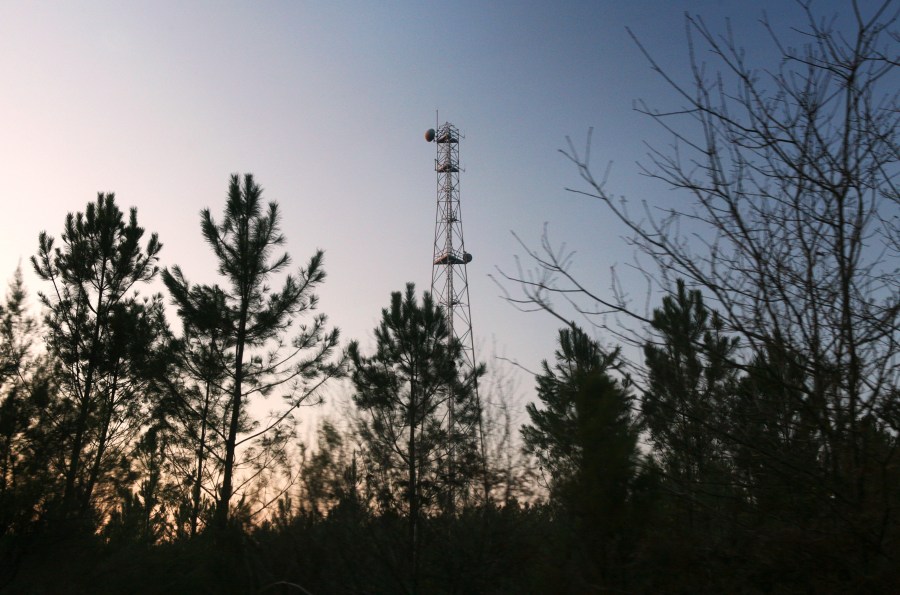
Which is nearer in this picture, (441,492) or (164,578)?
(441,492)

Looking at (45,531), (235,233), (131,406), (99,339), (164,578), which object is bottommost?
(164,578)

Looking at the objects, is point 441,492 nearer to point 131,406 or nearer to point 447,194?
point 131,406

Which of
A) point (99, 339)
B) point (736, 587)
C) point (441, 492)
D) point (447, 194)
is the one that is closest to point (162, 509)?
point (99, 339)

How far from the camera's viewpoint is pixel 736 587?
5453mm

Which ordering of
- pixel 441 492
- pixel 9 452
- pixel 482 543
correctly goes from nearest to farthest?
1. pixel 482 543
2. pixel 441 492
3. pixel 9 452

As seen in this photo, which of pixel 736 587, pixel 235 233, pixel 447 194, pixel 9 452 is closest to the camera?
pixel 736 587

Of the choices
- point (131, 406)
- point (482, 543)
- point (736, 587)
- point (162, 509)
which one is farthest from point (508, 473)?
point (162, 509)

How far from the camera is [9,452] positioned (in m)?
10.4

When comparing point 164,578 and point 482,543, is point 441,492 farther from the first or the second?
point 164,578

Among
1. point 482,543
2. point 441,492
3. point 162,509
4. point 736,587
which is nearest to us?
point 736,587

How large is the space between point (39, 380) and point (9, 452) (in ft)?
8.29

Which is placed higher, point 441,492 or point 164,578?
point 441,492

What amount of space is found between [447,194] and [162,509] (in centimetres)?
1256

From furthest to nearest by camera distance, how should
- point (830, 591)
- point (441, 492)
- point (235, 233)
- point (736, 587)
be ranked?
1. point (235, 233)
2. point (441, 492)
3. point (736, 587)
4. point (830, 591)
